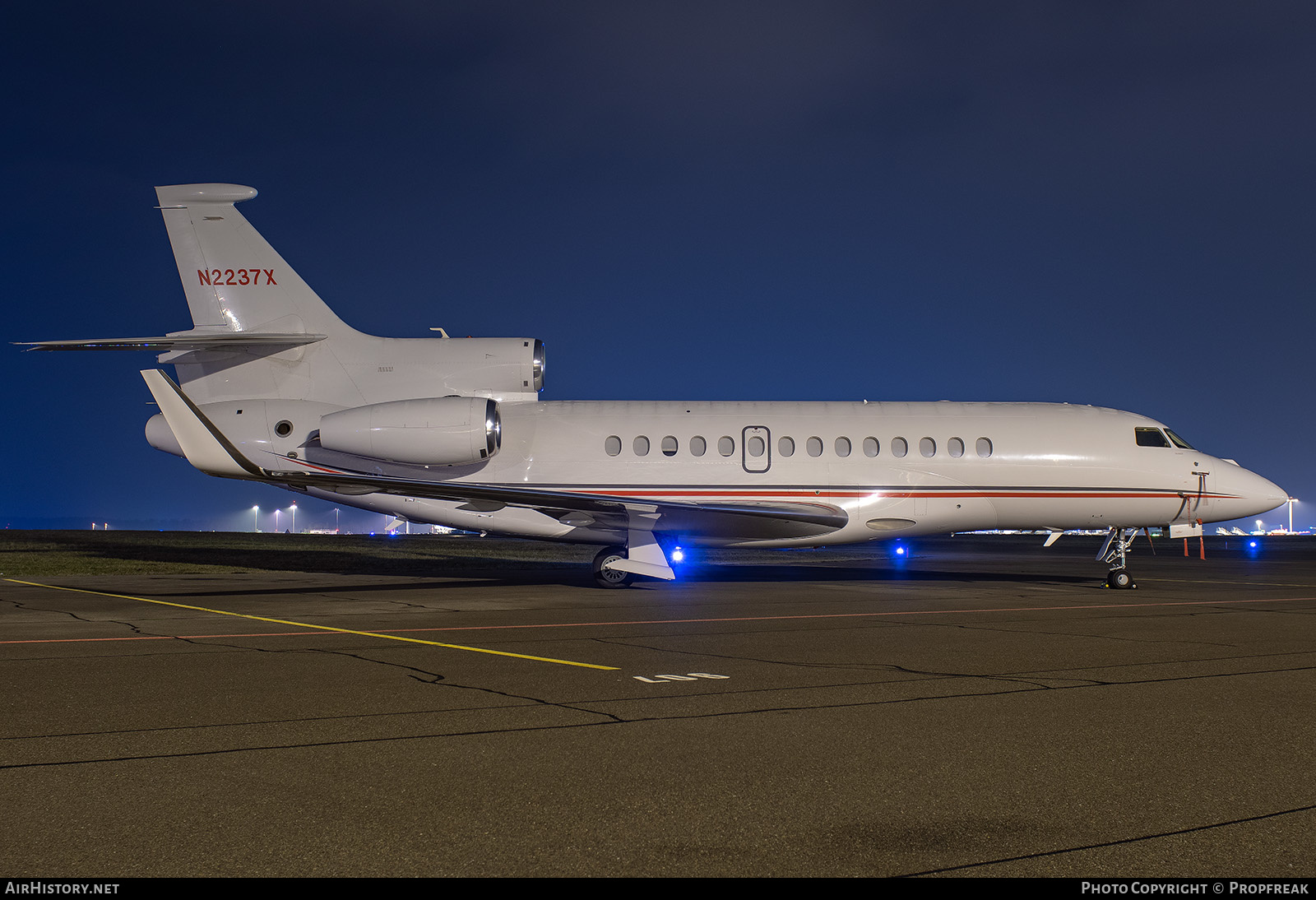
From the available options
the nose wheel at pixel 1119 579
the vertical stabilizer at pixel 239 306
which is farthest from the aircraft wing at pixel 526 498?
the nose wheel at pixel 1119 579

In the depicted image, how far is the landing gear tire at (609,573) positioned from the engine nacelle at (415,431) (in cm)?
306

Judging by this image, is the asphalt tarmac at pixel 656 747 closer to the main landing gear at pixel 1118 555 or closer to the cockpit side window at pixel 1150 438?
the main landing gear at pixel 1118 555

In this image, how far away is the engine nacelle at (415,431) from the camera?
1852 cm

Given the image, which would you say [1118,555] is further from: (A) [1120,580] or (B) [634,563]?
(B) [634,563]

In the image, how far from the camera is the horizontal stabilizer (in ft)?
59.4

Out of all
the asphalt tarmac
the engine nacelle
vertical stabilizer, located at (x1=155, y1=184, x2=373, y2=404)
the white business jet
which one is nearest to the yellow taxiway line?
the asphalt tarmac

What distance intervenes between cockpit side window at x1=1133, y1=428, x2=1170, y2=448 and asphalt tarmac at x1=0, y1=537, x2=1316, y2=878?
8110 mm

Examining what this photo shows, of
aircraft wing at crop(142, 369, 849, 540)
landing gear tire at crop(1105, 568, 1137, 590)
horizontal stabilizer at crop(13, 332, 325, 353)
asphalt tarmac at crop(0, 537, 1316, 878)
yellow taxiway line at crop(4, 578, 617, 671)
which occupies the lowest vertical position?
asphalt tarmac at crop(0, 537, 1316, 878)

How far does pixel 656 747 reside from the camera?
5.68 metres

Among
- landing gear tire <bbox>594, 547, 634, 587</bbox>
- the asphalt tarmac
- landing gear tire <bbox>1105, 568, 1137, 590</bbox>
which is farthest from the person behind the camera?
landing gear tire <bbox>1105, 568, 1137, 590</bbox>

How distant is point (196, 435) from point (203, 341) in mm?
3700

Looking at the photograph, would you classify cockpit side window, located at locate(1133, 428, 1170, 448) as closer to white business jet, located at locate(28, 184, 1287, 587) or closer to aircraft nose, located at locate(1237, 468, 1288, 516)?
white business jet, located at locate(28, 184, 1287, 587)
